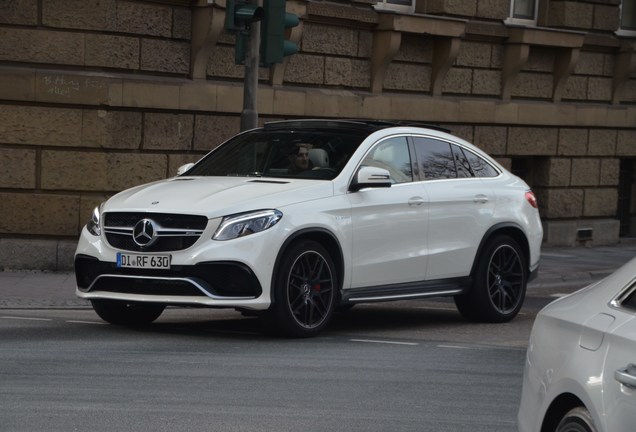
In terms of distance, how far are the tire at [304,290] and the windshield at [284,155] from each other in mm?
777

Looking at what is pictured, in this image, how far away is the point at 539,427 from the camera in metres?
5.25

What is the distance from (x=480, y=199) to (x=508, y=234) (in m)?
0.53

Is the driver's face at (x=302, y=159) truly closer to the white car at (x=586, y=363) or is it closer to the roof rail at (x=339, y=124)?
the roof rail at (x=339, y=124)

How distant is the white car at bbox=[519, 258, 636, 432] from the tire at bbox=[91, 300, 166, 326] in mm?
6301

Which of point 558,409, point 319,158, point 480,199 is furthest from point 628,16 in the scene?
point 558,409

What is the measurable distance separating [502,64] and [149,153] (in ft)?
24.6

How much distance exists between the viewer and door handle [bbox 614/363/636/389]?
4.51 meters

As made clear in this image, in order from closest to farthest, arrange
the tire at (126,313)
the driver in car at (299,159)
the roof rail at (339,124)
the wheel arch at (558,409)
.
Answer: the wheel arch at (558,409) → the tire at (126,313) → the driver in car at (299,159) → the roof rail at (339,124)

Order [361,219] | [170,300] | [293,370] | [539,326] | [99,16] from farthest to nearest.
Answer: [99,16] < [361,219] < [170,300] < [293,370] < [539,326]

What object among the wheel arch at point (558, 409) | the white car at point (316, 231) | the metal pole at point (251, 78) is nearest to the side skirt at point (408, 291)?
the white car at point (316, 231)

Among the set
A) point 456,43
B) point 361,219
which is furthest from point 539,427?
point 456,43

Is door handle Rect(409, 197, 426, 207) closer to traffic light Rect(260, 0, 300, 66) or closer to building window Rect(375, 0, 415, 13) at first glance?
traffic light Rect(260, 0, 300, 66)

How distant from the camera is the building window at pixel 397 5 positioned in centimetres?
2114

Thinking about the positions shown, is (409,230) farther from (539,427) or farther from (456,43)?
(456,43)
